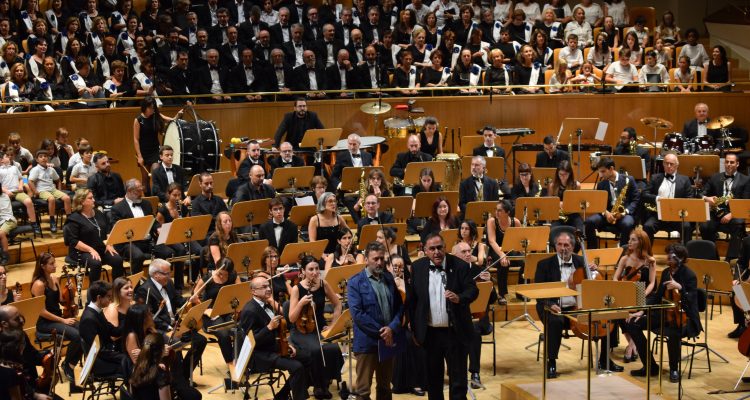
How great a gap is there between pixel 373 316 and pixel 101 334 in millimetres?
1930

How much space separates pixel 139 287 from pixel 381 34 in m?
7.50

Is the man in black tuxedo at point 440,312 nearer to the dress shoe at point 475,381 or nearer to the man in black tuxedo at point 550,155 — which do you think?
the dress shoe at point 475,381

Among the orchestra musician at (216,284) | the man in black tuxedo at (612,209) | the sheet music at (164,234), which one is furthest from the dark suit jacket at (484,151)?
the orchestra musician at (216,284)

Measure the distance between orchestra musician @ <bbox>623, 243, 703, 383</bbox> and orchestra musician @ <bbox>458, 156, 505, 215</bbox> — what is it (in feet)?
9.20

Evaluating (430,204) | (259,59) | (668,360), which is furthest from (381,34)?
(668,360)

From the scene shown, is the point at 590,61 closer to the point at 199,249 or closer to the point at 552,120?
the point at 552,120

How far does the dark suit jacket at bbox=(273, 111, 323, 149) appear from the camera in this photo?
1283 cm

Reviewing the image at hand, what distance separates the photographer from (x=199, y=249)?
10.4 m

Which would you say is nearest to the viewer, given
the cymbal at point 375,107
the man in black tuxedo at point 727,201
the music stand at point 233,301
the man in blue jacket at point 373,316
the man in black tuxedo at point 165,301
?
the man in blue jacket at point 373,316

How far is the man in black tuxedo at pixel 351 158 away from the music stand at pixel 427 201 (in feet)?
4.78

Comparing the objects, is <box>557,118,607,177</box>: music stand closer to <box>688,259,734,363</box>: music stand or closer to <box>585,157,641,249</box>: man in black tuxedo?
<box>585,157,641,249</box>: man in black tuxedo

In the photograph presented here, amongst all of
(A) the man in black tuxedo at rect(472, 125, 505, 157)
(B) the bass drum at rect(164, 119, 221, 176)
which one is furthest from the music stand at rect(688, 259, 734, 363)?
(B) the bass drum at rect(164, 119, 221, 176)

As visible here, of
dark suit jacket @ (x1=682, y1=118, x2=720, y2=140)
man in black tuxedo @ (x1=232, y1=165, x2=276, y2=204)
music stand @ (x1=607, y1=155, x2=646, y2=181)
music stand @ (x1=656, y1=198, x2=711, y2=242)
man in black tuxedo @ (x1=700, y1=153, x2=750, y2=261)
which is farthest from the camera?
dark suit jacket @ (x1=682, y1=118, x2=720, y2=140)

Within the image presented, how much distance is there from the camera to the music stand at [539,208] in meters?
10.4
